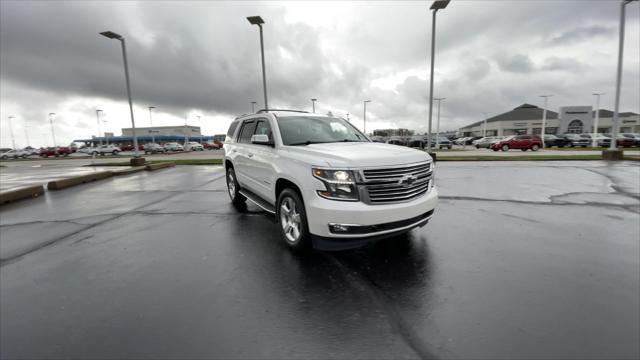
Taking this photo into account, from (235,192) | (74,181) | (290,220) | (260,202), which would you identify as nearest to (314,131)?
(260,202)

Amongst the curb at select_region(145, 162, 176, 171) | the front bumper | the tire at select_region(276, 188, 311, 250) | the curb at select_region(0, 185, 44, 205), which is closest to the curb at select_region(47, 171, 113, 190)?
the curb at select_region(0, 185, 44, 205)

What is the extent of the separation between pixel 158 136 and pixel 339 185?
374 ft

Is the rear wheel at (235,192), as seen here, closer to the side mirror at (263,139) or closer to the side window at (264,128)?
the side window at (264,128)

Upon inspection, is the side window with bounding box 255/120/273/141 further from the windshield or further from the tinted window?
the tinted window

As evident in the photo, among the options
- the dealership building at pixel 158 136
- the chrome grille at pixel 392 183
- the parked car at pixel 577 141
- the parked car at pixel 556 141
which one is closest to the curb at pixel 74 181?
the chrome grille at pixel 392 183

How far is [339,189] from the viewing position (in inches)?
140

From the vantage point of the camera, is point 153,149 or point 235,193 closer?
point 235,193

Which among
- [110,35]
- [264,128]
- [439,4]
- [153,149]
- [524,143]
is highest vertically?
[439,4]

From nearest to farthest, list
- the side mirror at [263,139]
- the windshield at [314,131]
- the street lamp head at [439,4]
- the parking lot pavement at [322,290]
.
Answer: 1. the parking lot pavement at [322,290]
2. the side mirror at [263,139]
3. the windshield at [314,131]
4. the street lamp head at [439,4]

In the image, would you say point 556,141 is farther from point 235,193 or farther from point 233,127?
point 235,193

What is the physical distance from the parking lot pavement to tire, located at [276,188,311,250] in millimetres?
233

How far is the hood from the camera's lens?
3557mm

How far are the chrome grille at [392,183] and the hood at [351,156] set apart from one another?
0.33 ft

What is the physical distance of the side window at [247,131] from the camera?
20.6 ft
